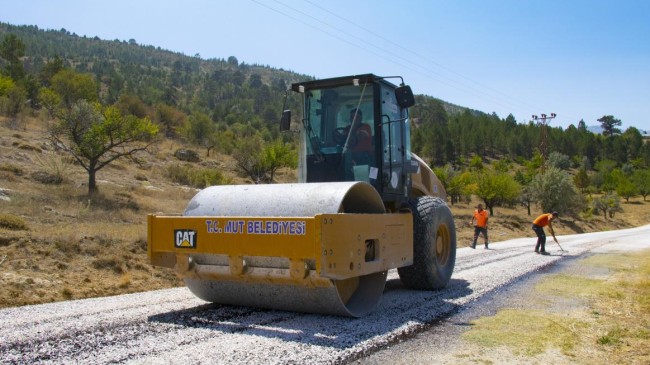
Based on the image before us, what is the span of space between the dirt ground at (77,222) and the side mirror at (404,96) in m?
4.97

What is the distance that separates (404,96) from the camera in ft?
25.0

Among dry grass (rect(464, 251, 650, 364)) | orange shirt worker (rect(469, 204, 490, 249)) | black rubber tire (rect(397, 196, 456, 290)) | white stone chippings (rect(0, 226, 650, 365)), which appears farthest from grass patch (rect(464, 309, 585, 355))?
orange shirt worker (rect(469, 204, 490, 249))

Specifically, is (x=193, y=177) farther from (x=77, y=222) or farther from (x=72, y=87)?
(x=72, y=87)

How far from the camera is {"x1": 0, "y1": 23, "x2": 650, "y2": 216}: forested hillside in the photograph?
39.6 metres

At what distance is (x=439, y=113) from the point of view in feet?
393

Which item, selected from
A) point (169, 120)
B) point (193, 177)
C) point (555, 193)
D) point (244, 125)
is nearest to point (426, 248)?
point (193, 177)

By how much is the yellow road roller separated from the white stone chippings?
1.08 ft

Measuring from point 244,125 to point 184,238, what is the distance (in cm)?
6056

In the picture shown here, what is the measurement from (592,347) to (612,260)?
9.95 m

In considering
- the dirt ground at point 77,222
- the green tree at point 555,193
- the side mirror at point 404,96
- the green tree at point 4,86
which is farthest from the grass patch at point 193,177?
the green tree at point 555,193

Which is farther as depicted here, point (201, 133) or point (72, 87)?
point (201, 133)

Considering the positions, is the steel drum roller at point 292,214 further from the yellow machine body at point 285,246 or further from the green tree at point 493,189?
the green tree at point 493,189

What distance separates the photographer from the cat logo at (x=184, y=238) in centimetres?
607

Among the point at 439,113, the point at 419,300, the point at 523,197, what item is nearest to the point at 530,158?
the point at 439,113
